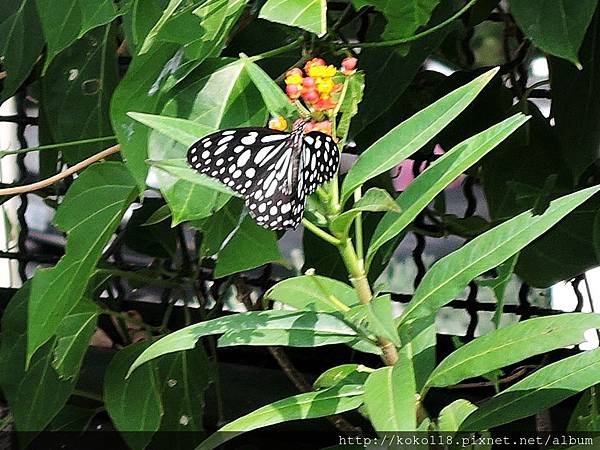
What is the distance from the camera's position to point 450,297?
51cm

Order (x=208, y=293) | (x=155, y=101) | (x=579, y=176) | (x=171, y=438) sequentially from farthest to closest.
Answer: (x=208, y=293) < (x=171, y=438) < (x=579, y=176) < (x=155, y=101)

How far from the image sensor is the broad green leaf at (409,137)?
0.47 m

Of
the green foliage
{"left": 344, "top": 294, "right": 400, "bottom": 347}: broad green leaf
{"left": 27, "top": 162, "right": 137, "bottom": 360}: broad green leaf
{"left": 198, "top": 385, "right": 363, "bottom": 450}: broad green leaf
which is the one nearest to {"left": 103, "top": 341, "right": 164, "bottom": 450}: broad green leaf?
the green foliage

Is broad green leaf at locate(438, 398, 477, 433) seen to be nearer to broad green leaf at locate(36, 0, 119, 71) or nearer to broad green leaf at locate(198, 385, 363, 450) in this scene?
broad green leaf at locate(198, 385, 363, 450)

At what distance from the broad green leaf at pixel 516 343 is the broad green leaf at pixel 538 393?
33mm

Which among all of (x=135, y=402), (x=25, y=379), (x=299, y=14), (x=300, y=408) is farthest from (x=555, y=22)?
(x=25, y=379)

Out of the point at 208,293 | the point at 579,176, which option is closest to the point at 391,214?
the point at 579,176

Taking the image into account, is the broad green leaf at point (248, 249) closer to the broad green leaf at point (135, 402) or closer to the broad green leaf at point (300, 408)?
the broad green leaf at point (300, 408)

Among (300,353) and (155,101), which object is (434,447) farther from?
(300,353)

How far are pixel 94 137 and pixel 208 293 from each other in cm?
39

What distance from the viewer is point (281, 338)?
488mm

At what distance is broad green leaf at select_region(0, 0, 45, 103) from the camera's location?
0.79 metres

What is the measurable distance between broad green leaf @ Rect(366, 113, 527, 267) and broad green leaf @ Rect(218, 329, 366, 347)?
0.17 feet

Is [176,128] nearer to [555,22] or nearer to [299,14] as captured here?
[299,14]
